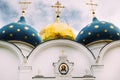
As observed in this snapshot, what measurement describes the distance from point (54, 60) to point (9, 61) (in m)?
1.93

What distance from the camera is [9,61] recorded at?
11164mm

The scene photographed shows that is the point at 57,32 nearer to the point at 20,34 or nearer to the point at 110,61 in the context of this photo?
the point at 20,34

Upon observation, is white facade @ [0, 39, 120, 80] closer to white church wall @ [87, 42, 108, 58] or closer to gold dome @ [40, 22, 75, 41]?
white church wall @ [87, 42, 108, 58]

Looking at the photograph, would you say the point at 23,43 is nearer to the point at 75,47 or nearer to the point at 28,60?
the point at 28,60

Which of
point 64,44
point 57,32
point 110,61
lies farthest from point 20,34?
point 110,61

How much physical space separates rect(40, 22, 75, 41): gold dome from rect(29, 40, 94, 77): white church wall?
199 cm

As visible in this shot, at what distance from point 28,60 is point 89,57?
8.49ft

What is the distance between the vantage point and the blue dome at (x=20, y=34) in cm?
1275

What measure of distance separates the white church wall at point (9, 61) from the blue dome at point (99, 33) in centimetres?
363

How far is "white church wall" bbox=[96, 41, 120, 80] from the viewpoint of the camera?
10812mm

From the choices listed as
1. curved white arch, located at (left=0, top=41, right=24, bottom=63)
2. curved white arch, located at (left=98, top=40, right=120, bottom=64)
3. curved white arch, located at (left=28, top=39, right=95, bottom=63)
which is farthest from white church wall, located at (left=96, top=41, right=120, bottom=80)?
curved white arch, located at (left=0, top=41, right=24, bottom=63)

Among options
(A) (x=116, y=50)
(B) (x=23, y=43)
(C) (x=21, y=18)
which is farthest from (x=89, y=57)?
(C) (x=21, y=18)

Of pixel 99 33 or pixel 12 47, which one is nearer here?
pixel 12 47

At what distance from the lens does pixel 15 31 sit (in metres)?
12.9
